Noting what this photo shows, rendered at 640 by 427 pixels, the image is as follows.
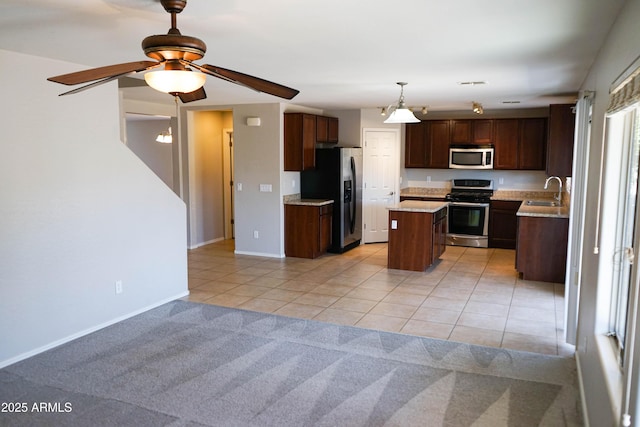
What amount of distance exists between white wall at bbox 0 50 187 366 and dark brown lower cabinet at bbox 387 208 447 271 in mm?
3134

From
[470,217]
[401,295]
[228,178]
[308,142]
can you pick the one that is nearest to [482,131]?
[470,217]

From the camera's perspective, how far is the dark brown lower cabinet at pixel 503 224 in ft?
27.1

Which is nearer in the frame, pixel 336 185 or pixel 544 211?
pixel 544 211

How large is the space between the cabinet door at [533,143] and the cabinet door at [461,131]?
0.87m

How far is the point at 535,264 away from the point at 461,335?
2366 millimetres

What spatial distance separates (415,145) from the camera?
9.16 m

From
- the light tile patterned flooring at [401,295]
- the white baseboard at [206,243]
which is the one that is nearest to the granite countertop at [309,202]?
the light tile patterned flooring at [401,295]

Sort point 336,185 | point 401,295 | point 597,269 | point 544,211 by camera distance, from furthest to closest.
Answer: point 336,185 → point 544,211 → point 401,295 → point 597,269

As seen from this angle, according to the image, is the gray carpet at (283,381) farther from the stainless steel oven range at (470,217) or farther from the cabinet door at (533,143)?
the cabinet door at (533,143)

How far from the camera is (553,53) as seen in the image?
3.63 metres

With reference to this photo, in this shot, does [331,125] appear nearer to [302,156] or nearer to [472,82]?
[302,156]

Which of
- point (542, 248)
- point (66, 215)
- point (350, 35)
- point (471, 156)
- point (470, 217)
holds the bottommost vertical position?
point (542, 248)

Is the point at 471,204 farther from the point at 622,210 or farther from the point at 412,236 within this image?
the point at 622,210

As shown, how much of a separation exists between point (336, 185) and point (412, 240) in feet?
5.75
